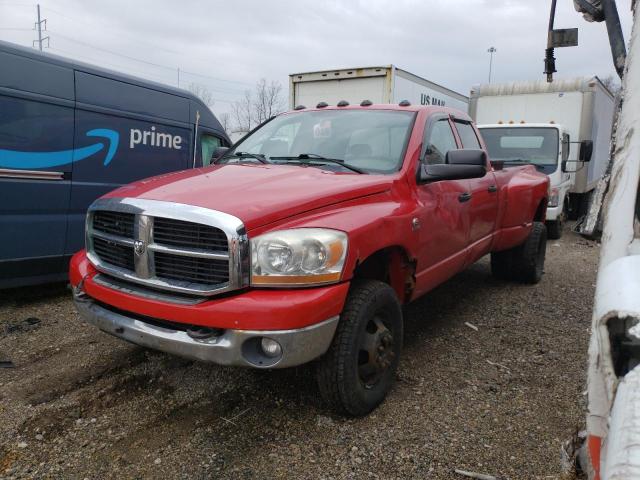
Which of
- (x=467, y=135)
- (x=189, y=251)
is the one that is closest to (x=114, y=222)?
(x=189, y=251)

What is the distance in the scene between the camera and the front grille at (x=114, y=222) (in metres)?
2.79

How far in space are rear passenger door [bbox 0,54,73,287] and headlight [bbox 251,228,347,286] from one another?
3078mm

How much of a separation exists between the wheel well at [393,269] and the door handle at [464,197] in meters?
0.89

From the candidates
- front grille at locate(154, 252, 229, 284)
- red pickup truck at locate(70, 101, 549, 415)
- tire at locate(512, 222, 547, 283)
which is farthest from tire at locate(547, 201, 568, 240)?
front grille at locate(154, 252, 229, 284)

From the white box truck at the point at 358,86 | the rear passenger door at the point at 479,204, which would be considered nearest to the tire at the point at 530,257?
the rear passenger door at the point at 479,204

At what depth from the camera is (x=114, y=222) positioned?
290 centimetres

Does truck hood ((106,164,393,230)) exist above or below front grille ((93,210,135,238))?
above

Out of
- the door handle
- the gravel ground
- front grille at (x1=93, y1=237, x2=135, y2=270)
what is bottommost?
the gravel ground

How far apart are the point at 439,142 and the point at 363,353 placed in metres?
1.91

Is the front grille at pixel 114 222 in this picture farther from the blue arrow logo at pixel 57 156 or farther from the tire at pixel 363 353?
the blue arrow logo at pixel 57 156

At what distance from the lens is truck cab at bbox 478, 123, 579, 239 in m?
8.95

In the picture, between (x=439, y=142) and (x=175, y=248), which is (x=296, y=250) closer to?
(x=175, y=248)

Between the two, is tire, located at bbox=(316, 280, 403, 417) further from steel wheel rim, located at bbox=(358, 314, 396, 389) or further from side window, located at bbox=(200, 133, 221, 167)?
side window, located at bbox=(200, 133, 221, 167)

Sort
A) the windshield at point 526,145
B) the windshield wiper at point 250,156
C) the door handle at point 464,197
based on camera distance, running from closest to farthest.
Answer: the windshield wiper at point 250,156
the door handle at point 464,197
the windshield at point 526,145
